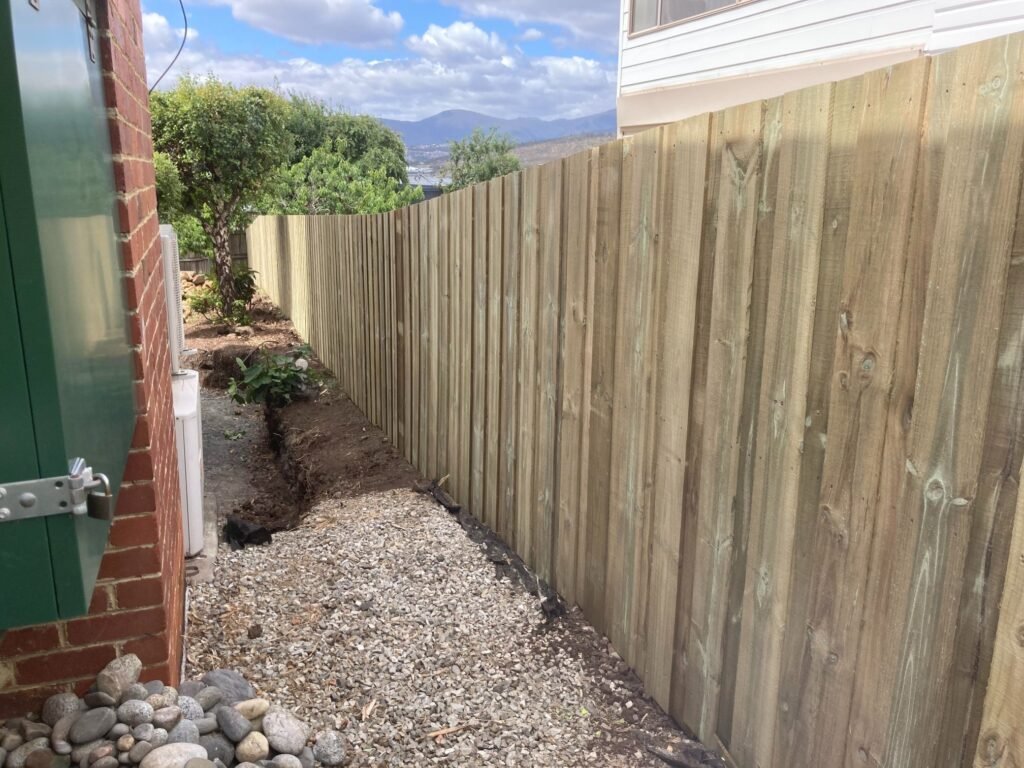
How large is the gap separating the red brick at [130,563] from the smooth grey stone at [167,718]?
42 cm

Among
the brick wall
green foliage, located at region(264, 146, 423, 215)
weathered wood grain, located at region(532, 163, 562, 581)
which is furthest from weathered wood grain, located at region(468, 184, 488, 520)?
green foliage, located at region(264, 146, 423, 215)

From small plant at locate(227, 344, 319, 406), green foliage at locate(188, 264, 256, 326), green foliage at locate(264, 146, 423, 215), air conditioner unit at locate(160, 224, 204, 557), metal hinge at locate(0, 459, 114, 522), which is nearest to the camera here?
metal hinge at locate(0, 459, 114, 522)

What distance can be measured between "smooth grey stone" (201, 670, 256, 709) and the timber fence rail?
142 cm

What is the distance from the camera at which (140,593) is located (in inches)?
99.3

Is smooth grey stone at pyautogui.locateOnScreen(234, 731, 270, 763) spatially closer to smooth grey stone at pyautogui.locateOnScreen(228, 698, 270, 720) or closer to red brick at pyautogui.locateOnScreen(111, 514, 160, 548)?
smooth grey stone at pyautogui.locateOnScreen(228, 698, 270, 720)

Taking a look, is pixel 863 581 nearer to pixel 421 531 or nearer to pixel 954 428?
pixel 954 428

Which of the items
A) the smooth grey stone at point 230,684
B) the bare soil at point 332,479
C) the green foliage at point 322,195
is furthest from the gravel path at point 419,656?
the green foliage at point 322,195

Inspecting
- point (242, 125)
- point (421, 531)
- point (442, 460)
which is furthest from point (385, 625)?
point (242, 125)

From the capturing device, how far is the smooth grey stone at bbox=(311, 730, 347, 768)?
8.57 feet

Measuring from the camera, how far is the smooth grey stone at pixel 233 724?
2.46 metres

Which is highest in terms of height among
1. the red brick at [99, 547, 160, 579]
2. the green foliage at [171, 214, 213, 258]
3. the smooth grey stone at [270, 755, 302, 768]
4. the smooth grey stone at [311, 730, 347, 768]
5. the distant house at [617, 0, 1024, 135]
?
the distant house at [617, 0, 1024, 135]

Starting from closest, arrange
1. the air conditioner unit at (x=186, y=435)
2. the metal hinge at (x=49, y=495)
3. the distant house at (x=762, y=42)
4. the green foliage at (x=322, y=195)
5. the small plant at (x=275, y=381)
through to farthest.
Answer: the metal hinge at (x=49, y=495) < the air conditioner unit at (x=186, y=435) < the distant house at (x=762, y=42) < the small plant at (x=275, y=381) < the green foliage at (x=322, y=195)

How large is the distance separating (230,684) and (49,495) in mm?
1540

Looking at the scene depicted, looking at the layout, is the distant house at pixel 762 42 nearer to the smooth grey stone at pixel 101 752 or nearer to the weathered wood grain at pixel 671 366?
the weathered wood grain at pixel 671 366
